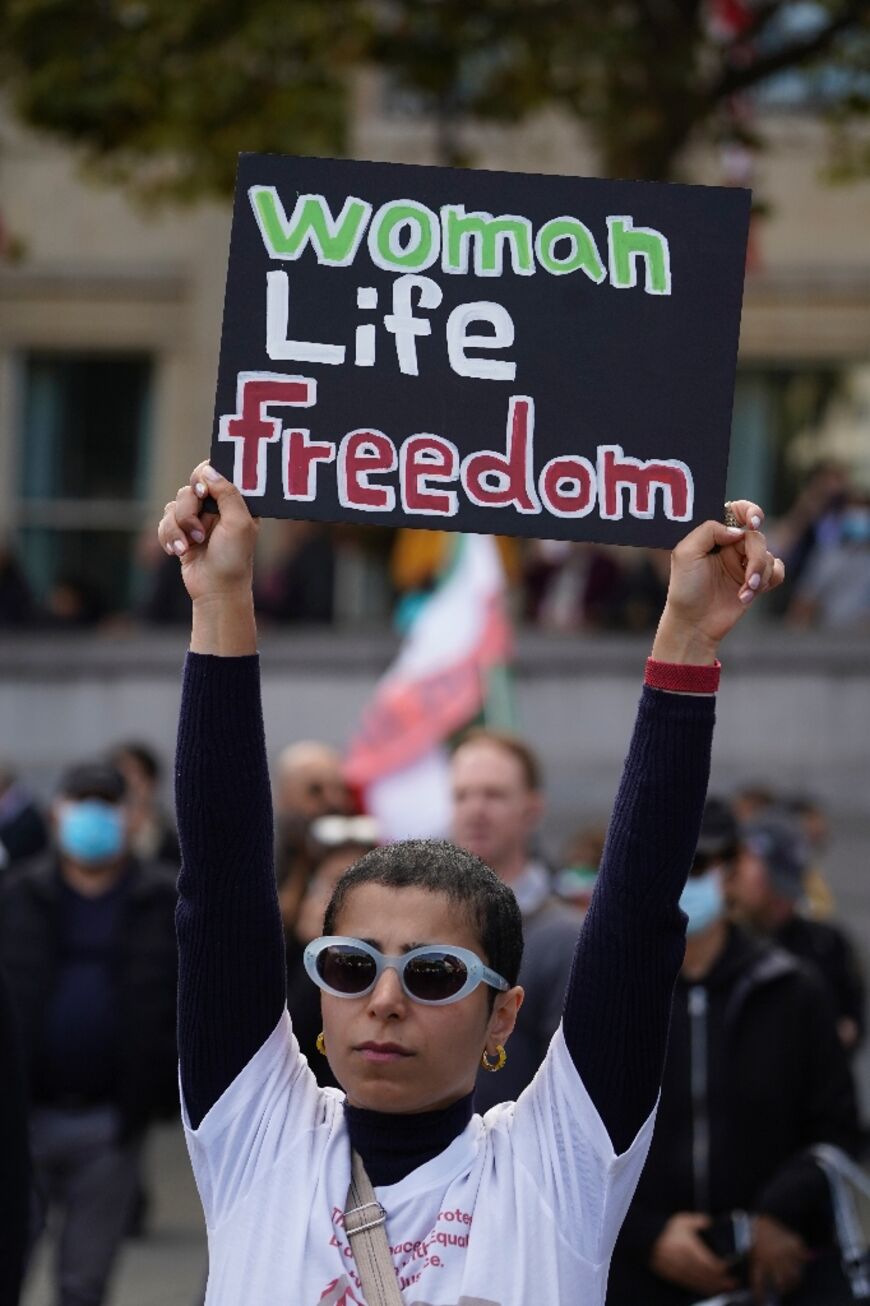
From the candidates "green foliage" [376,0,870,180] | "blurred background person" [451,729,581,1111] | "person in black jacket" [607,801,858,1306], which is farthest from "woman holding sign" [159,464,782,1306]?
"green foliage" [376,0,870,180]

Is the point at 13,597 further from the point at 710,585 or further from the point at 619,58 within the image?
the point at 710,585

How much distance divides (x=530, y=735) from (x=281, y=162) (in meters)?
13.9

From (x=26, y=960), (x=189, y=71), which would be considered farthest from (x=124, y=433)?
(x=26, y=960)

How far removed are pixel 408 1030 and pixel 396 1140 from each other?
14 centimetres

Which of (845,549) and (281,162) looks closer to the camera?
(281,162)

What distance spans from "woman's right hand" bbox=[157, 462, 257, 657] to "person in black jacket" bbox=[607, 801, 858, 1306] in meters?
2.84

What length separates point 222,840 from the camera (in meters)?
3.16

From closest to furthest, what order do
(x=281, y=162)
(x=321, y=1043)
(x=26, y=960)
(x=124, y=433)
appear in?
(x=321, y=1043)
(x=281, y=162)
(x=26, y=960)
(x=124, y=433)

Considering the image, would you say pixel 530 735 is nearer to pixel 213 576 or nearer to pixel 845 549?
pixel 845 549

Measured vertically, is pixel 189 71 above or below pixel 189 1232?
above

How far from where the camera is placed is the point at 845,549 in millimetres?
18297

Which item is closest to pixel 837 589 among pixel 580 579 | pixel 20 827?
pixel 580 579

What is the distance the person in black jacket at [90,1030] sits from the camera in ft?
23.6

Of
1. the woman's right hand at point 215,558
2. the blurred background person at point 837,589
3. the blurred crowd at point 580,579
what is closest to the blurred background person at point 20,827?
the blurred crowd at point 580,579
